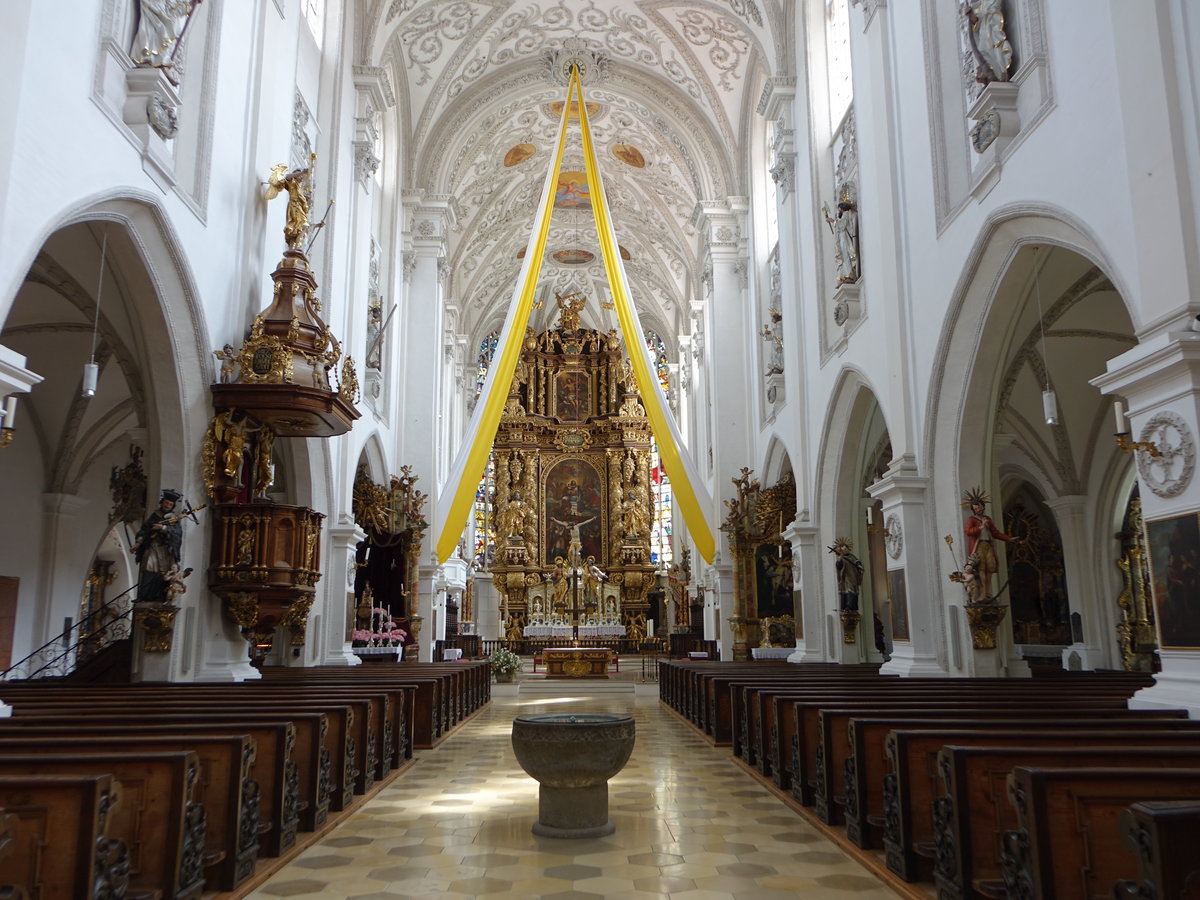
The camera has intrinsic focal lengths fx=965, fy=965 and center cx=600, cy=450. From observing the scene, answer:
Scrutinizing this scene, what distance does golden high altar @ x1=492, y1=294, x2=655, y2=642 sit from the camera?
29891 mm

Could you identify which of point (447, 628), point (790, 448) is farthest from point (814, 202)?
point (447, 628)

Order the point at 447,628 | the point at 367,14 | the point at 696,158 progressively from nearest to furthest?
the point at 367,14, the point at 696,158, the point at 447,628

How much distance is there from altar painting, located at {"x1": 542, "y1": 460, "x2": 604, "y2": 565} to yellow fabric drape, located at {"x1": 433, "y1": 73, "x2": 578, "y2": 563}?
17.0 metres

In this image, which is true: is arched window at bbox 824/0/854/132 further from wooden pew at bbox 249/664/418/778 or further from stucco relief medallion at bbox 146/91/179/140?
wooden pew at bbox 249/664/418/778

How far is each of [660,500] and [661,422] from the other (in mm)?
18306

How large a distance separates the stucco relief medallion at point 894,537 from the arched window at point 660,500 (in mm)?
21077

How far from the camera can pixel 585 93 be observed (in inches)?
800

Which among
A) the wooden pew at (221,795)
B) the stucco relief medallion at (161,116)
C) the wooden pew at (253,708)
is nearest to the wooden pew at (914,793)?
the wooden pew at (221,795)

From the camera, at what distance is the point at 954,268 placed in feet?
29.2

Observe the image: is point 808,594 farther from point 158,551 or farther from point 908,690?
point 158,551

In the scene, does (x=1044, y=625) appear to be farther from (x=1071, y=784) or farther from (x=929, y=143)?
(x=1071, y=784)

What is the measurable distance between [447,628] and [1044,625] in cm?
1506

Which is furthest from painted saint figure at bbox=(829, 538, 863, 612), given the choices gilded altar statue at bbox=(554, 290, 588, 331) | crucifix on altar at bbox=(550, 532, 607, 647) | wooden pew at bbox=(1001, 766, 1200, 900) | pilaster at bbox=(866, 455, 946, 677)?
gilded altar statue at bbox=(554, 290, 588, 331)

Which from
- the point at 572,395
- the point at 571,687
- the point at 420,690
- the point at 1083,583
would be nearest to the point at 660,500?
the point at 572,395
